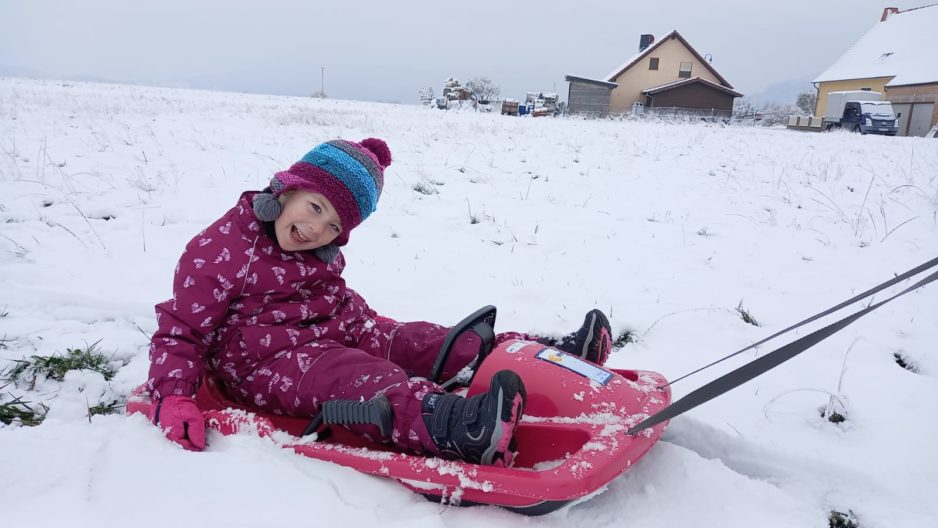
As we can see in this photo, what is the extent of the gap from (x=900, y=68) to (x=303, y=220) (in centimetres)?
3459

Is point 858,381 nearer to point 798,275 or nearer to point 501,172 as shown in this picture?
point 798,275

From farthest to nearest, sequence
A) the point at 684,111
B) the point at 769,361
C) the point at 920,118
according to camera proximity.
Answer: the point at 684,111 → the point at 920,118 → the point at 769,361

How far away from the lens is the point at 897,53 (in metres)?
27.7

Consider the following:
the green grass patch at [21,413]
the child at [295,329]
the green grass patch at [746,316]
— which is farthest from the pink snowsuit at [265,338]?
the green grass patch at [746,316]

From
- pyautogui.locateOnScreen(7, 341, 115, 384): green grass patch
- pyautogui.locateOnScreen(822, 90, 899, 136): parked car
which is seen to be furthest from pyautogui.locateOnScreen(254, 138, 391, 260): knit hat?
pyautogui.locateOnScreen(822, 90, 899, 136): parked car

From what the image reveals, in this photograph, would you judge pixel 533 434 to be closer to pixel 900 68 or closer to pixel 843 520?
pixel 843 520

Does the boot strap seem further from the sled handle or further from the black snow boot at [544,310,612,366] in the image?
the black snow boot at [544,310,612,366]

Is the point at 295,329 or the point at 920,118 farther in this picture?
the point at 920,118

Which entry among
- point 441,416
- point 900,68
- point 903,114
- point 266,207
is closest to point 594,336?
point 441,416

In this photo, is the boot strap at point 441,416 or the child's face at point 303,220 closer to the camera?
the boot strap at point 441,416

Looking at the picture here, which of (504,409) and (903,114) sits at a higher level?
(903,114)

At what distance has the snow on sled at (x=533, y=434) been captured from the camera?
1477 millimetres

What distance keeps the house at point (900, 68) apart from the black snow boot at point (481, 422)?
1252 inches

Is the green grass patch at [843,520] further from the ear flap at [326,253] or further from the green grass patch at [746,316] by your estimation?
the ear flap at [326,253]
